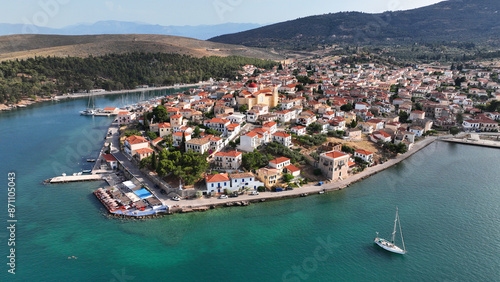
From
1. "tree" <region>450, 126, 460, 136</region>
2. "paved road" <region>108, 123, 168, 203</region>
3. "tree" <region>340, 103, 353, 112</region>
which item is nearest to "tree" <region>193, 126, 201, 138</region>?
"paved road" <region>108, 123, 168, 203</region>

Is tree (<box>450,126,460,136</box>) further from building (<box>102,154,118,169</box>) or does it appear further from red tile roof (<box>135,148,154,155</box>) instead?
building (<box>102,154,118,169</box>)

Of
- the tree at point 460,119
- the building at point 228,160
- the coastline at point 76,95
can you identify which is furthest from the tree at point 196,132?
the coastline at point 76,95

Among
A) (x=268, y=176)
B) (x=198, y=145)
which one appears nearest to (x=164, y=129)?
(x=198, y=145)

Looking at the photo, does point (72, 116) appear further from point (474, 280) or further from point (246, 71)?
point (474, 280)

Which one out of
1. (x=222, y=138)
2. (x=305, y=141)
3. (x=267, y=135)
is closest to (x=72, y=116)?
(x=222, y=138)

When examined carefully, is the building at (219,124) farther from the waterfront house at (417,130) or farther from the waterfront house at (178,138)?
A: the waterfront house at (417,130)

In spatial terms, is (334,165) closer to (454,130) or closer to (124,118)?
(454,130)
